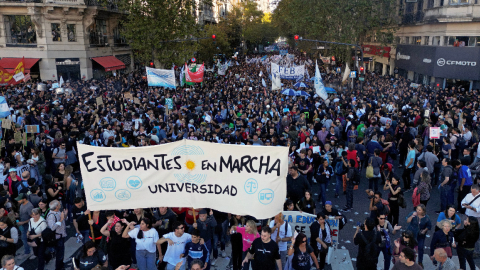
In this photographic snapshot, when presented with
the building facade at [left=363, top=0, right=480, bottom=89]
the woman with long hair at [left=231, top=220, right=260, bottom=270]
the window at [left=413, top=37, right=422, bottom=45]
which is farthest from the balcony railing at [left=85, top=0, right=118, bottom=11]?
the woman with long hair at [left=231, top=220, right=260, bottom=270]

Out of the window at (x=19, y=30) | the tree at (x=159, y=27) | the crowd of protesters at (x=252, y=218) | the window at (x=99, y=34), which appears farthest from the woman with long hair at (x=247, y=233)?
the window at (x=99, y=34)

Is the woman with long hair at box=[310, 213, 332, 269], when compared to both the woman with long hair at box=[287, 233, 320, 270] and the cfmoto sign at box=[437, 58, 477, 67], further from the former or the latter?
the cfmoto sign at box=[437, 58, 477, 67]

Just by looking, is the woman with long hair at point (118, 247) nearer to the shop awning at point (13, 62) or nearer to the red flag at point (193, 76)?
the red flag at point (193, 76)

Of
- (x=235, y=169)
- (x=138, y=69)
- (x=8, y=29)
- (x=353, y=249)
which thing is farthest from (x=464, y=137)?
(x=138, y=69)

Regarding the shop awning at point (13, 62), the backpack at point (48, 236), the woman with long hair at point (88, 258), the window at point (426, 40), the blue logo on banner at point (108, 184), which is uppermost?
the window at point (426, 40)

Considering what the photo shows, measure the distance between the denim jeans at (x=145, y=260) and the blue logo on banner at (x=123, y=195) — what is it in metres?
0.94

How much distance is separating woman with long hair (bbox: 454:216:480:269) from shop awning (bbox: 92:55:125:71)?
32.5 m

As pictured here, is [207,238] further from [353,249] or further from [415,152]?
[415,152]

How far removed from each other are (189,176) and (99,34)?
33392mm

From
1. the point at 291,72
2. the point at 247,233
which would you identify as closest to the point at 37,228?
the point at 247,233

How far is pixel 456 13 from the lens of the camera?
27812 mm

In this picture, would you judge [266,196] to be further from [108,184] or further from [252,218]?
[108,184]

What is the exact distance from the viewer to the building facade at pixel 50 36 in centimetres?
3098

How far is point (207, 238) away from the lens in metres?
6.88
